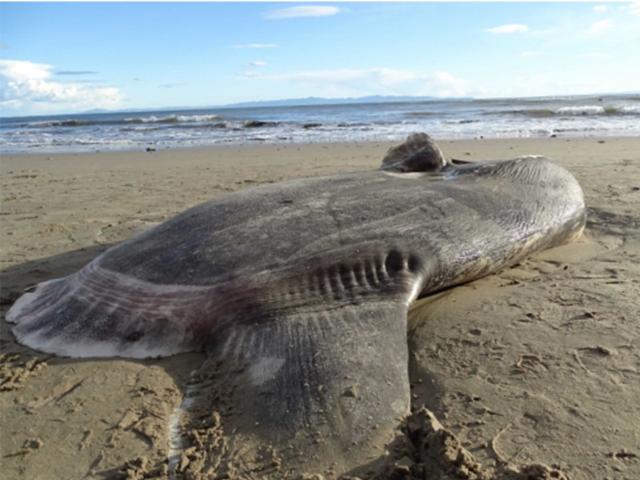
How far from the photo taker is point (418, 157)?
15.6ft

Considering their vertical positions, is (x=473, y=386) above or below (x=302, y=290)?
below

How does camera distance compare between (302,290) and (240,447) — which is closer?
(240,447)

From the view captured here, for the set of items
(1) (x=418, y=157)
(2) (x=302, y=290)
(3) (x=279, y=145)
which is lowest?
(3) (x=279, y=145)

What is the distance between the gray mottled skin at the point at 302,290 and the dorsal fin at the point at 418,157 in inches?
24.2

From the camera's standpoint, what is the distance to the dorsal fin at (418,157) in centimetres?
474

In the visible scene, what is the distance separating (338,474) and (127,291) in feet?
5.40

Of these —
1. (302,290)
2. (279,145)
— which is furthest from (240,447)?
(279,145)

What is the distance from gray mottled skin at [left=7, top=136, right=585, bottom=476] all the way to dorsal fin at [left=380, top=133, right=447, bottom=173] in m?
0.62

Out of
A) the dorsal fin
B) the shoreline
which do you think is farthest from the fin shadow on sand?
the shoreline

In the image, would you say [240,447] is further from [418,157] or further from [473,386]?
[418,157]

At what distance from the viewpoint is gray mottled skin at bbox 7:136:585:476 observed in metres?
2.53

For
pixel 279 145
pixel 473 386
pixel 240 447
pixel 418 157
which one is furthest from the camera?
pixel 279 145

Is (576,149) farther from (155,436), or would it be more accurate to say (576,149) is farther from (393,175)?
(155,436)

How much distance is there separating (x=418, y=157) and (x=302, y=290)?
6.62 feet
